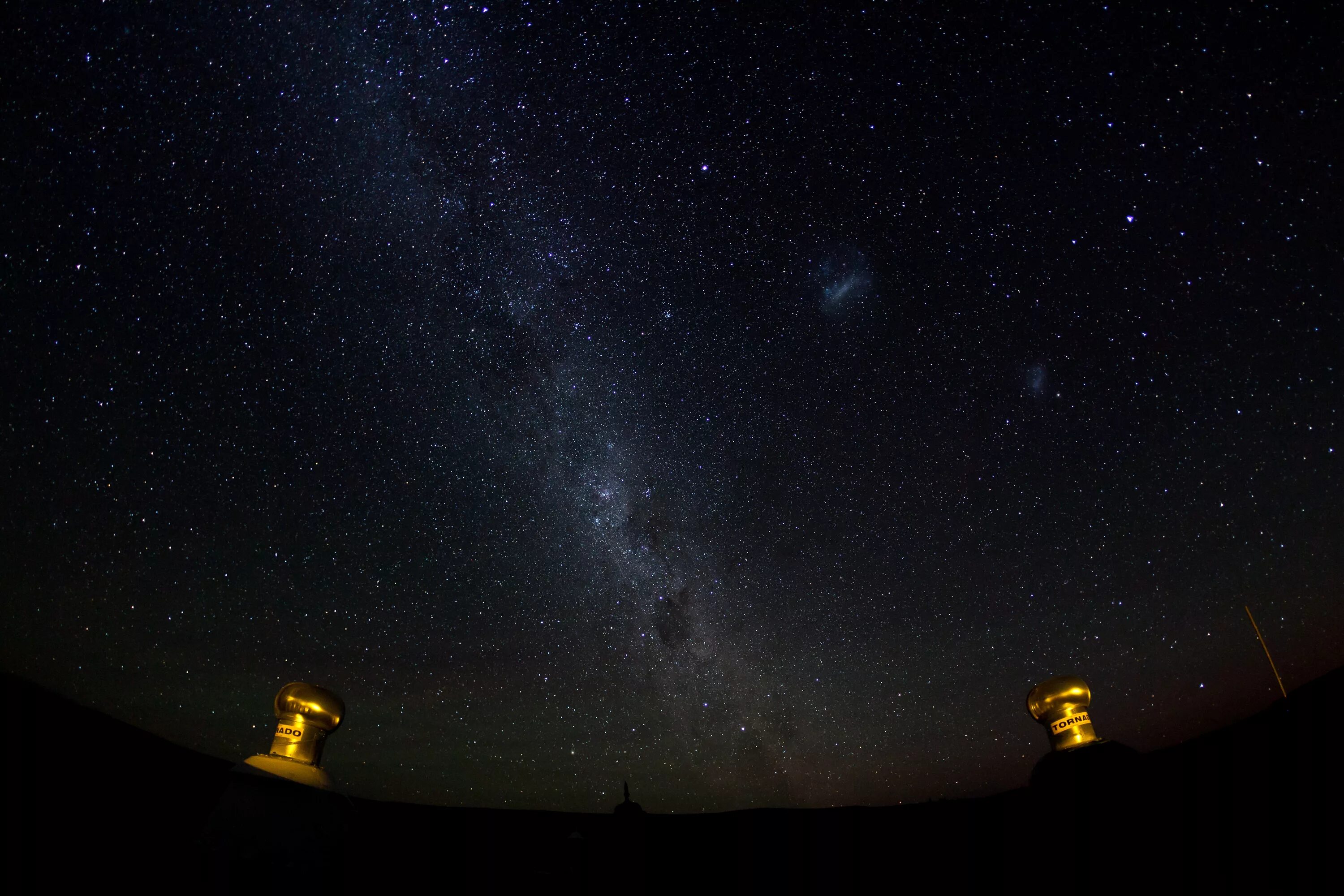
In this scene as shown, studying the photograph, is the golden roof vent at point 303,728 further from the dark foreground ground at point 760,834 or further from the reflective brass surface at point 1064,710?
the reflective brass surface at point 1064,710

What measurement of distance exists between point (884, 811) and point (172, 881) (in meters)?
2.56

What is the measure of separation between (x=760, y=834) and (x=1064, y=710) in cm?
127

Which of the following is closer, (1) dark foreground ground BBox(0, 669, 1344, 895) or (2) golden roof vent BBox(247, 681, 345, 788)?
(1) dark foreground ground BBox(0, 669, 1344, 895)

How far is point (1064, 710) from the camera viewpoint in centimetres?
296

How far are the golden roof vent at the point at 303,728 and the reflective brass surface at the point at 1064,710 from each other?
2545 millimetres

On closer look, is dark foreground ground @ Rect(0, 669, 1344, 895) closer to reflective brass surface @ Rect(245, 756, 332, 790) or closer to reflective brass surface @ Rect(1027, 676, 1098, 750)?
reflective brass surface @ Rect(245, 756, 332, 790)

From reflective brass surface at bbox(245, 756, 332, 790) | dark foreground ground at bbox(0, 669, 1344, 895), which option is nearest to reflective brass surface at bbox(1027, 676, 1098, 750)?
dark foreground ground at bbox(0, 669, 1344, 895)

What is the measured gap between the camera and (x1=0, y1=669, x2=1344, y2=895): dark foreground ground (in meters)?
2.31

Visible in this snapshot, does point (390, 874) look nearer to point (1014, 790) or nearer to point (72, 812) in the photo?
point (72, 812)

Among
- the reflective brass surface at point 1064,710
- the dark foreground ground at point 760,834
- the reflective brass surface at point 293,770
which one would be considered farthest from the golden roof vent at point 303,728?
the reflective brass surface at point 1064,710

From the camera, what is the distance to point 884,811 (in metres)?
3.12

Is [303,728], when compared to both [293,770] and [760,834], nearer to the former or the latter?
[293,770]

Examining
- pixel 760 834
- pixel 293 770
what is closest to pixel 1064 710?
Result: pixel 760 834

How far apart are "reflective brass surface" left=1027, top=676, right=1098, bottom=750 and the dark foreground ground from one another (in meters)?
0.26
